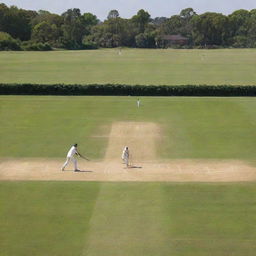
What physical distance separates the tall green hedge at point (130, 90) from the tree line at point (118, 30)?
82.1 m

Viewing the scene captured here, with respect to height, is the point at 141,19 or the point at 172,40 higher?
the point at 141,19

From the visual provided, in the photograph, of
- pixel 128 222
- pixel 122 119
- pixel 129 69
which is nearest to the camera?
pixel 128 222

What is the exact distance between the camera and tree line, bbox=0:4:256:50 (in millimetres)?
144125

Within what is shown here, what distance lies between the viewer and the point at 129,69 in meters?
82.7

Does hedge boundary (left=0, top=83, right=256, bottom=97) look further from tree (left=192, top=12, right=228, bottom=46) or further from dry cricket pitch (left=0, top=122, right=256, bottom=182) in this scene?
tree (left=192, top=12, right=228, bottom=46)

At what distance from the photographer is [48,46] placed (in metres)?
127

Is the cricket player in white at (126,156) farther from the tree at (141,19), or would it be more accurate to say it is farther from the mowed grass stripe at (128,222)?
the tree at (141,19)

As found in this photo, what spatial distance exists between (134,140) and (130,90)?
79.1 feet

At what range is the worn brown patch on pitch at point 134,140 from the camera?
3325 centimetres

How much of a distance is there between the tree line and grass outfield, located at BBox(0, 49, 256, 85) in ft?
150

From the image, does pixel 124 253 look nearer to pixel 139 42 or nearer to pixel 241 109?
Result: pixel 241 109

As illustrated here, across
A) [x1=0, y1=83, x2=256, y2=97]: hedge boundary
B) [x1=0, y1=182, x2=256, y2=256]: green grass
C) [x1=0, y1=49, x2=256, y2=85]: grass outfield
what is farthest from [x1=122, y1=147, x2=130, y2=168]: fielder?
[x1=0, y1=49, x2=256, y2=85]: grass outfield

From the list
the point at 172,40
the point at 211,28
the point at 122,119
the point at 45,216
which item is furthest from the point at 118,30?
the point at 45,216

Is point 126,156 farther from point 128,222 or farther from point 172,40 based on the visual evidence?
point 172,40
